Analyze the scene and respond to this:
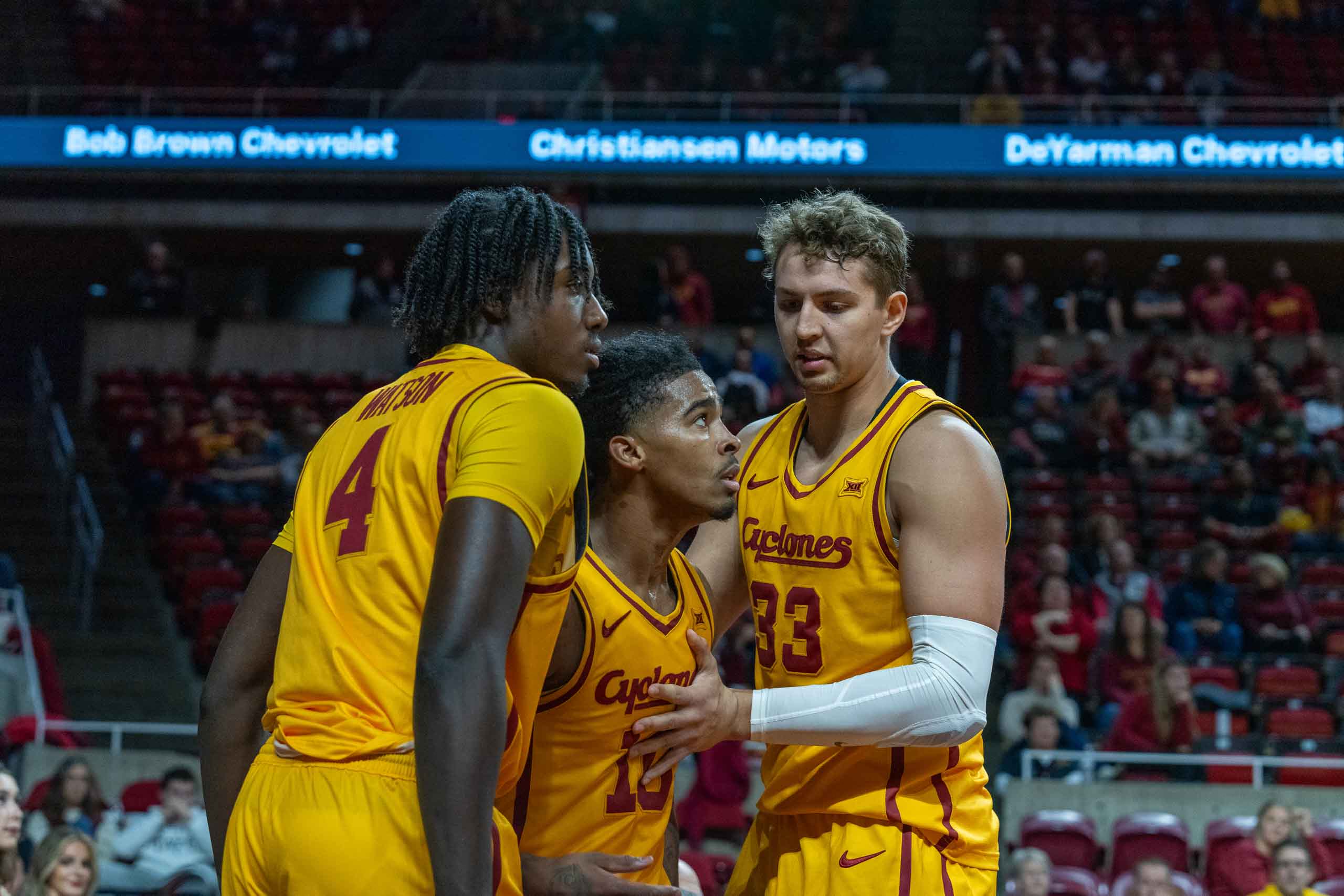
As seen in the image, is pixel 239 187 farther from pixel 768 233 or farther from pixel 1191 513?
pixel 768 233

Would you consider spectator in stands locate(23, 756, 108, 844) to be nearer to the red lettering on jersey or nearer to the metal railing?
the red lettering on jersey

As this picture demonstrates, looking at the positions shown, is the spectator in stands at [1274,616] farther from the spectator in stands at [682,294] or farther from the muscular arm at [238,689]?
the muscular arm at [238,689]

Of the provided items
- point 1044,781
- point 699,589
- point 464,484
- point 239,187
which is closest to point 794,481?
point 699,589

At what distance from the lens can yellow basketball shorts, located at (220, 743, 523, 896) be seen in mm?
2359

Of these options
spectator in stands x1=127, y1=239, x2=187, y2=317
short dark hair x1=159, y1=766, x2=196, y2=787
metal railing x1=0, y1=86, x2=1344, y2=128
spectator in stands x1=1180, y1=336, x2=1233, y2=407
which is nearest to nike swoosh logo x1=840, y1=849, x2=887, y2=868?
short dark hair x1=159, y1=766, x2=196, y2=787

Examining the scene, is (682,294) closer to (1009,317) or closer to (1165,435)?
(1009,317)

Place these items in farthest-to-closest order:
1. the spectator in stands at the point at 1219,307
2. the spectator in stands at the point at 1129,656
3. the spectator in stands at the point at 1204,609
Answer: the spectator in stands at the point at 1219,307
the spectator in stands at the point at 1204,609
the spectator in stands at the point at 1129,656

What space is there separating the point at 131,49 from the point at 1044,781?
665 inches

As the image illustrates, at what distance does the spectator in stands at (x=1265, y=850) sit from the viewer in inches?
316

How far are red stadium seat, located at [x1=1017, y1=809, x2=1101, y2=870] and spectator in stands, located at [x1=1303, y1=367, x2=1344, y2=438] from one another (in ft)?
22.4

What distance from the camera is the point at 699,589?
3516mm

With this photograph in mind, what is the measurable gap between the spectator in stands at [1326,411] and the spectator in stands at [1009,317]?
9.57 ft

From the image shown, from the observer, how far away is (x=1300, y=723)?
9.99 meters

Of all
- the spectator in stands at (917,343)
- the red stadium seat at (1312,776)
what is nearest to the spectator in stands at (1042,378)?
the spectator in stands at (917,343)
